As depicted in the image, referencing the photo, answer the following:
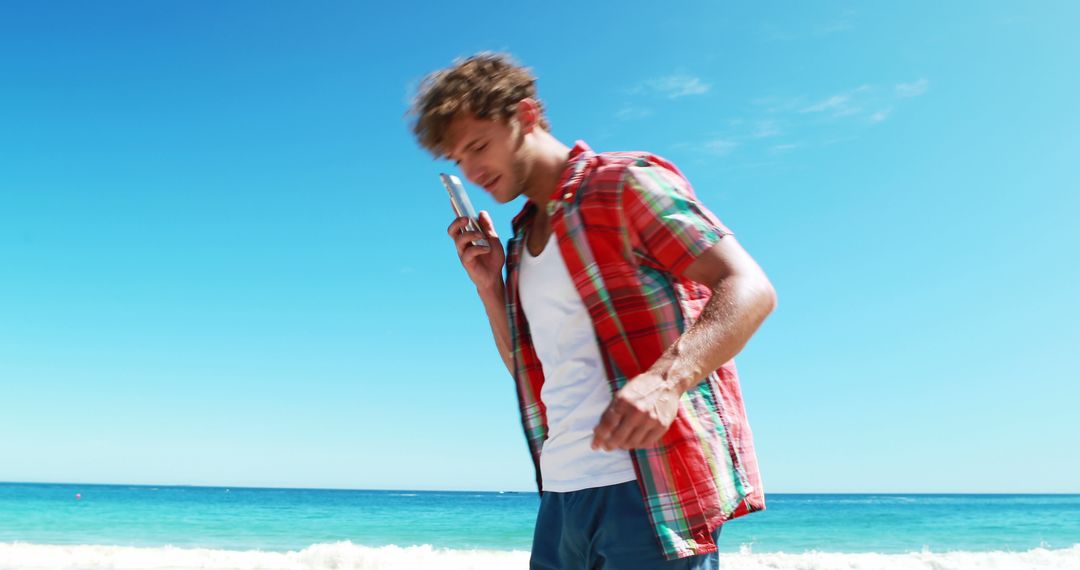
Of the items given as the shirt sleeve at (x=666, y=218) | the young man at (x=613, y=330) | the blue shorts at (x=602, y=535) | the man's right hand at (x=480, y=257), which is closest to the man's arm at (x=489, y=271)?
the man's right hand at (x=480, y=257)

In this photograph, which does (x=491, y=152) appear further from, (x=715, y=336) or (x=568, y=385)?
(x=715, y=336)

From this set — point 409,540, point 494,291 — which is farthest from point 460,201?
point 409,540

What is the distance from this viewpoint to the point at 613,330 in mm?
1441

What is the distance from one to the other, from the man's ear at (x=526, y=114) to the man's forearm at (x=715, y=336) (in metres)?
0.75

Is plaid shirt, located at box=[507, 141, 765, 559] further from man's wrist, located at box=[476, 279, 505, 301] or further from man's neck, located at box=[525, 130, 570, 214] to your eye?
man's wrist, located at box=[476, 279, 505, 301]

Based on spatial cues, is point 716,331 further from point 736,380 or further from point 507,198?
point 507,198

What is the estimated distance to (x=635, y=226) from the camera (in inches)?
55.3

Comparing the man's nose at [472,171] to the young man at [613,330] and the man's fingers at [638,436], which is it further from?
the man's fingers at [638,436]

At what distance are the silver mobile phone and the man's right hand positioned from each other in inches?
0.8

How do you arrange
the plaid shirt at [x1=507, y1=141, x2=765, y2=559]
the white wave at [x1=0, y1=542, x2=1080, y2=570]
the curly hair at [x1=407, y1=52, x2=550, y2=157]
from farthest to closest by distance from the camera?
the white wave at [x1=0, y1=542, x2=1080, y2=570] → the curly hair at [x1=407, y1=52, x2=550, y2=157] → the plaid shirt at [x1=507, y1=141, x2=765, y2=559]

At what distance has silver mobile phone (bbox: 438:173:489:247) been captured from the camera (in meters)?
2.01

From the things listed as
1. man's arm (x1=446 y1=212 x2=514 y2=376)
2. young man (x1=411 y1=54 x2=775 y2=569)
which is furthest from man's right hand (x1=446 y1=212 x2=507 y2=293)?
young man (x1=411 y1=54 x2=775 y2=569)

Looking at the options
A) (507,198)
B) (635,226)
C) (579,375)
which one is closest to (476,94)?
(507,198)

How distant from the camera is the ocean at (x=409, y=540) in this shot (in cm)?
1237
